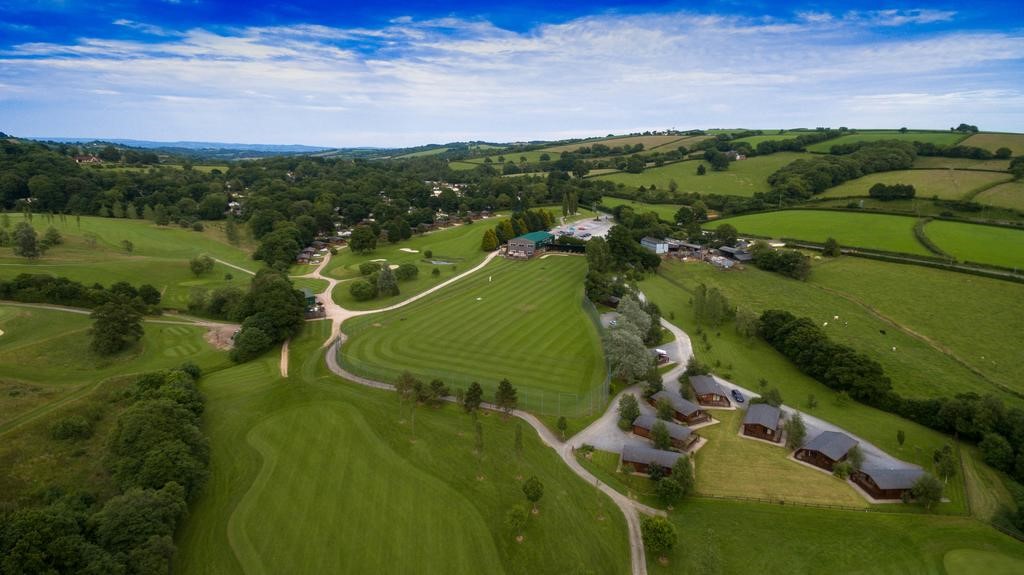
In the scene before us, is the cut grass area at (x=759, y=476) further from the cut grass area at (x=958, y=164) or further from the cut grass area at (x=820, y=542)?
the cut grass area at (x=958, y=164)

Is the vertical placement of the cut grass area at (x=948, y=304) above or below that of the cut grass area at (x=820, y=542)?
above

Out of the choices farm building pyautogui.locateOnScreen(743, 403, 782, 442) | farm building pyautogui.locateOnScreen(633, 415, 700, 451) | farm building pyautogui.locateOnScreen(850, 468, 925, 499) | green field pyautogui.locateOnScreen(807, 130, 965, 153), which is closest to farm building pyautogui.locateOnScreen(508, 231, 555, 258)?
farm building pyautogui.locateOnScreen(633, 415, 700, 451)

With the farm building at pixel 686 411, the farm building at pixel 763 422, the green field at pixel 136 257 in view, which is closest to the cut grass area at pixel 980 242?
the farm building at pixel 763 422

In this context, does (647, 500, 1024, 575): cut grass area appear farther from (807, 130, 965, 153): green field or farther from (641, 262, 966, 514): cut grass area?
(807, 130, 965, 153): green field

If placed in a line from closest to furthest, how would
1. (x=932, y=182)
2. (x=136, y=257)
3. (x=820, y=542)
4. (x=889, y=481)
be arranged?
(x=820, y=542) → (x=889, y=481) → (x=136, y=257) → (x=932, y=182)

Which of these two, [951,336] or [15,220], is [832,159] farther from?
[15,220]

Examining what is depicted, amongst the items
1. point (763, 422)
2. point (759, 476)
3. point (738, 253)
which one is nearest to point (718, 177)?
point (738, 253)

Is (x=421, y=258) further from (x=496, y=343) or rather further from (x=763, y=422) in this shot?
(x=763, y=422)
